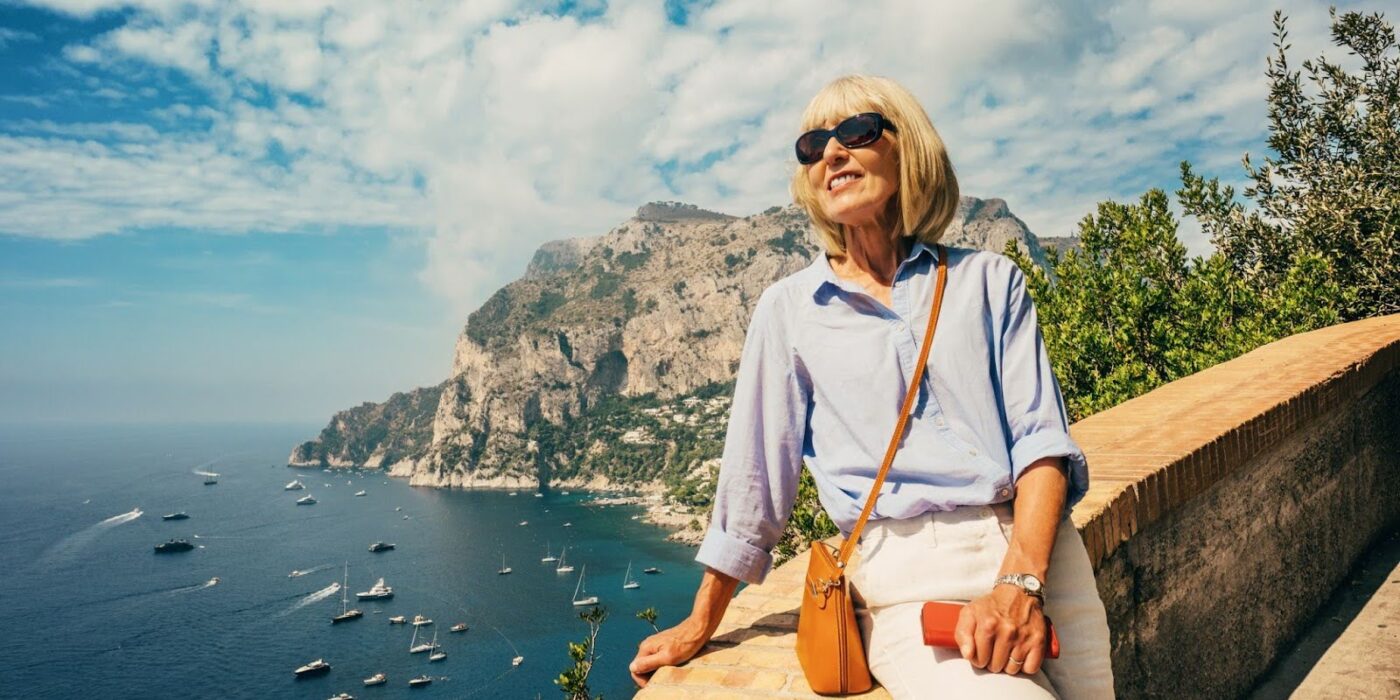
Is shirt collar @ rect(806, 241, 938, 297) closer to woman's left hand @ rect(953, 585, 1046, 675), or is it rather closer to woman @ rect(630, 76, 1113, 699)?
woman @ rect(630, 76, 1113, 699)

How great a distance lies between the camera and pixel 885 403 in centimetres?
161

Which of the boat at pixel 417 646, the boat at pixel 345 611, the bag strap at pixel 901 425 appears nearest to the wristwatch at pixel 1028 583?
the bag strap at pixel 901 425

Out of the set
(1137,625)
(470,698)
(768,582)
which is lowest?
(470,698)

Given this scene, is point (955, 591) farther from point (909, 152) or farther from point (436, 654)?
point (436, 654)

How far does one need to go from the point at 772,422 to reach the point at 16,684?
80.4 metres

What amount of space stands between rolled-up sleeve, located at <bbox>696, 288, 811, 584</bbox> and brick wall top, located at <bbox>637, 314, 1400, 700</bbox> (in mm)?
269

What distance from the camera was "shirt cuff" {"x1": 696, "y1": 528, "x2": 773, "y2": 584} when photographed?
1823mm

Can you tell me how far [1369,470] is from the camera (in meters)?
4.10

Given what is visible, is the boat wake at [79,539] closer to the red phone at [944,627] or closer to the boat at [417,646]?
the boat at [417,646]

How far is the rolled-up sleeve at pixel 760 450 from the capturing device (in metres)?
1.80

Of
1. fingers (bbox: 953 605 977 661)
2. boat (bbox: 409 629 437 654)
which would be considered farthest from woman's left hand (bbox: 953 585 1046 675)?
boat (bbox: 409 629 437 654)

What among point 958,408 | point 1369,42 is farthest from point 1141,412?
point 1369,42

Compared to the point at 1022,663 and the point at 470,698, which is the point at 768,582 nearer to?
the point at 1022,663

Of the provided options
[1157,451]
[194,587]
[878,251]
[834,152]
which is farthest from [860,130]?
[194,587]
